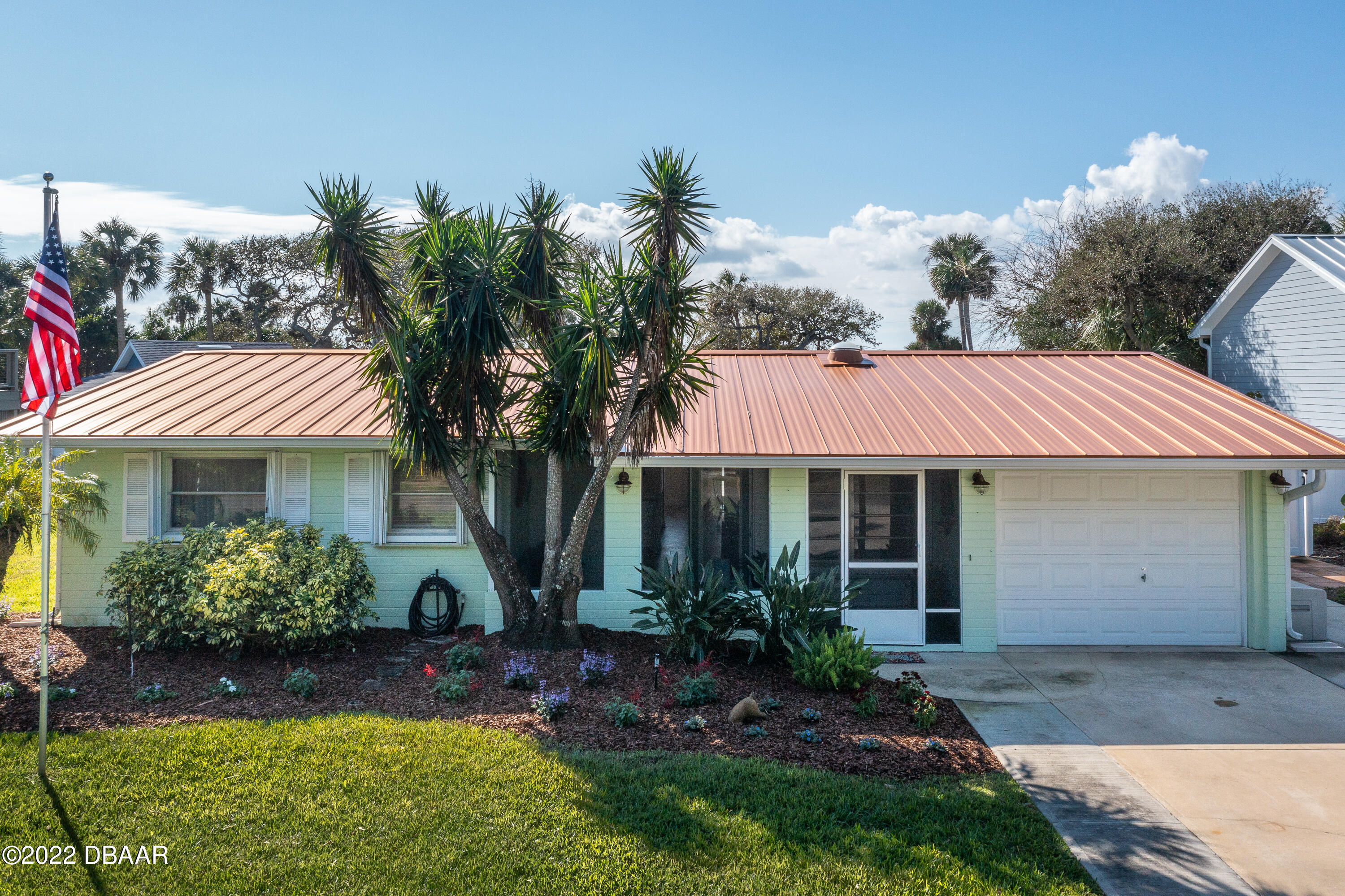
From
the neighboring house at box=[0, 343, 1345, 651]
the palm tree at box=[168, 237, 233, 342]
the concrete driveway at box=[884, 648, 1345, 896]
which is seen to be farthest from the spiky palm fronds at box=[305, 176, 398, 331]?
the palm tree at box=[168, 237, 233, 342]

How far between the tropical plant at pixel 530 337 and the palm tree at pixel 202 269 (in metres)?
39.3

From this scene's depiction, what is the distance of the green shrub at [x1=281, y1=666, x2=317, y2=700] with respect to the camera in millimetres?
7297

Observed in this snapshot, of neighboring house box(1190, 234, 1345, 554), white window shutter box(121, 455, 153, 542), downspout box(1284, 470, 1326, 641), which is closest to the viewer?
downspout box(1284, 470, 1326, 641)

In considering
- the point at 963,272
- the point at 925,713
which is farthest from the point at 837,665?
the point at 963,272

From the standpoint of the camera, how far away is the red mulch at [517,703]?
6207 mm

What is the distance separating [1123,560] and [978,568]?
70.5 inches

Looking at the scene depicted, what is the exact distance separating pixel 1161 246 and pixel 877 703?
19.6 meters

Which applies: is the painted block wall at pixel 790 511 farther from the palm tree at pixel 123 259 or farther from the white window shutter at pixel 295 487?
the palm tree at pixel 123 259

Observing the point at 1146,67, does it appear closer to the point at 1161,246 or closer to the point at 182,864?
the point at 1161,246

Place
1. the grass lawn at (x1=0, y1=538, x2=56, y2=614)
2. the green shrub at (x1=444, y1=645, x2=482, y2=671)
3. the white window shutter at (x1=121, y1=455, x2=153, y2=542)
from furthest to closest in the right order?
the grass lawn at (x1=0, y1=538, x2=56, y2=614) < the white window shutter at (x1=121, y1=455, x2=153, y2=542) < the green shrub at (x1=444, y1=645, x2=482, y2=671)

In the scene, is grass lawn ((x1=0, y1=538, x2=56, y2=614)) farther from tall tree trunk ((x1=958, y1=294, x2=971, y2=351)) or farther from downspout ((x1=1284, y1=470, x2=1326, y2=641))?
tall tree trunk ((x1=958, y1=294, x2=971, y2=351))

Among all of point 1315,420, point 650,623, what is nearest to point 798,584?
point 650,623

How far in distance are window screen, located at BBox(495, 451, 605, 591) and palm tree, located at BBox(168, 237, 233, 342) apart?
38889mm

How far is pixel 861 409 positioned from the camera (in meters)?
10.5
